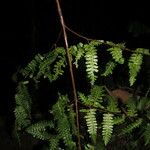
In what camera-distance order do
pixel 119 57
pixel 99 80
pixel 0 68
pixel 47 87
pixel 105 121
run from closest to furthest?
pixel 119 57 → pixel 105 121 → pixel 99 80 → pixel 47 87 → pixel 0 68

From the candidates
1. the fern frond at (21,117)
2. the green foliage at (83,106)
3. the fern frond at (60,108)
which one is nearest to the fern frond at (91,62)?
the green foliage at (83,106)

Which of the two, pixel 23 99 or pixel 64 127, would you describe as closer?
pixel 64 127

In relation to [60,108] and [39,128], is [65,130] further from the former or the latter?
[39,128]

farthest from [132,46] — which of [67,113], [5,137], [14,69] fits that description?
[67,113]

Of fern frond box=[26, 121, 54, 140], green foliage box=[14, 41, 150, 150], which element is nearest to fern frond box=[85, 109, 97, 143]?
green foliage box=[14, 41, 150, 150]

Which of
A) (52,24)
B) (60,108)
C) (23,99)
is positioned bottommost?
(60,108)

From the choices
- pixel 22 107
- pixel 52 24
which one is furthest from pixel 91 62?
pixel 52 24

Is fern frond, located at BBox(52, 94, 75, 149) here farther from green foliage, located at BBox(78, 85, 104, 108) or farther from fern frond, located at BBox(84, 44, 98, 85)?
fern frond, located at BBox(84, 44, 98, 85)

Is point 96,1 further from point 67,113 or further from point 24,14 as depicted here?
point 67,113
